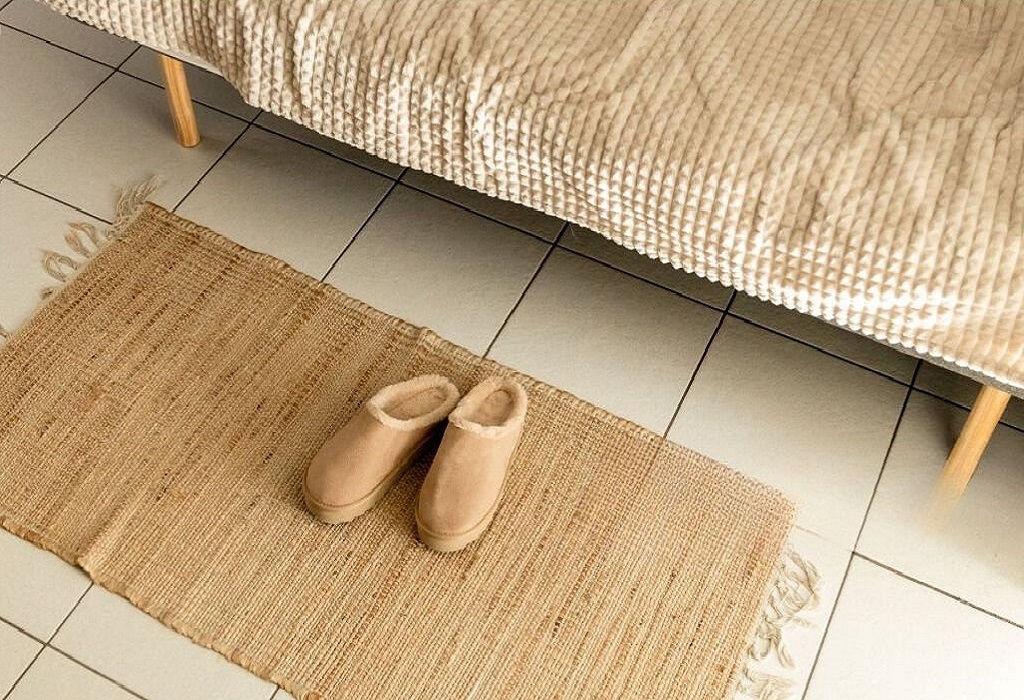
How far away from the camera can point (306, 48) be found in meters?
1.40

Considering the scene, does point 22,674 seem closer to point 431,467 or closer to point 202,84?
point 431,467

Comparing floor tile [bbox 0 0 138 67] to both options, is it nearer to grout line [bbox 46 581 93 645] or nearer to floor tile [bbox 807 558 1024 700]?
grout line [bbox 46 581 93 645]

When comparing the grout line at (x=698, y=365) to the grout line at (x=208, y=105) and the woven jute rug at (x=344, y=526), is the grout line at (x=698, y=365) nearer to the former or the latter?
the woven jute rug at (x=344, y=526)

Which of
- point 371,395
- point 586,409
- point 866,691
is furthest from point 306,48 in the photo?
point 866,691

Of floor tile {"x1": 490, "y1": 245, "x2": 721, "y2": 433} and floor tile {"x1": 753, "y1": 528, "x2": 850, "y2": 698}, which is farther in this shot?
floor tile {"x1": 490, "y1": 245, "x2": 721, "y2": 433}

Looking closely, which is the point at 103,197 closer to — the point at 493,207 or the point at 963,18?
the point at 493,207

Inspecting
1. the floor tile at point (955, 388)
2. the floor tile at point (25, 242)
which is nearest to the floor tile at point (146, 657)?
the floor tile at point (25, 242)

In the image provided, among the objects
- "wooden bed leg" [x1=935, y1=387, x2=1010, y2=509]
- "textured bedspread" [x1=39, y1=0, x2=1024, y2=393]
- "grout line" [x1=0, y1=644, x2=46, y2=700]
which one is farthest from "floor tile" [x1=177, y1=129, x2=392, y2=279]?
"wooden bed leg" [x1=935, y1=387, x2=1010, y2=509]

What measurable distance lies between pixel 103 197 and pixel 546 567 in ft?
3.18

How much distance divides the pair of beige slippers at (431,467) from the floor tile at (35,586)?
0.32 m

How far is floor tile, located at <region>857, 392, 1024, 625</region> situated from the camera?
1.39 m

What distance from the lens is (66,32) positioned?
2.01m

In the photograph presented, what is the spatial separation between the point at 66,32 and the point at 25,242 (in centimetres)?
54

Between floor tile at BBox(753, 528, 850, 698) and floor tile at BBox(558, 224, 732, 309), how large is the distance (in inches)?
15.8
